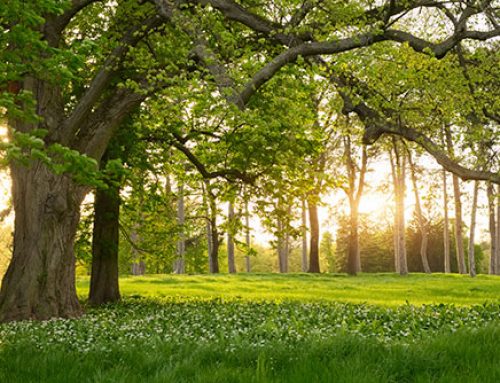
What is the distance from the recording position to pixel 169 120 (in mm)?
17500

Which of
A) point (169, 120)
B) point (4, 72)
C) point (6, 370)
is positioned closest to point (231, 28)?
point (169, 120)

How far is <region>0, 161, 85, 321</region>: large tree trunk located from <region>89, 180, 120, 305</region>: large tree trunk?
407cm

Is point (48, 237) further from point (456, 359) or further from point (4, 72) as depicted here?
point (456, 359)

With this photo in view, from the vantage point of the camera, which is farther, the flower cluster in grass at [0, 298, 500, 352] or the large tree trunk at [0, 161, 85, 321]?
the large tree trunk at [0, 161, 85, 321]

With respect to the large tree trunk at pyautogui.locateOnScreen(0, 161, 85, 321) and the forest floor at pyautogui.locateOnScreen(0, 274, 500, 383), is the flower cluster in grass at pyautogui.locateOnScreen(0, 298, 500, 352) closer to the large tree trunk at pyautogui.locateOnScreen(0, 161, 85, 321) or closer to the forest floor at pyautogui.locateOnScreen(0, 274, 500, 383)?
the forest floor at pyautogui.locateOnScreen(0, 274, 500, 383)

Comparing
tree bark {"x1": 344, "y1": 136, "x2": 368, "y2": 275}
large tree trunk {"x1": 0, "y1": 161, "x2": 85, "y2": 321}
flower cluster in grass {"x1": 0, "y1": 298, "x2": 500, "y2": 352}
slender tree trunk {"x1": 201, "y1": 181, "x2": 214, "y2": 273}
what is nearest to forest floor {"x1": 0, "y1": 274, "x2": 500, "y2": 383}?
flower cluster in grass {"x1": 0, "y1": 298, "x2": 500, "y2": 352}

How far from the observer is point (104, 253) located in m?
19.4

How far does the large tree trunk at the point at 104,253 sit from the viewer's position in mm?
19344

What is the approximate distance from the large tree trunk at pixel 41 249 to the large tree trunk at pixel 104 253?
407cm

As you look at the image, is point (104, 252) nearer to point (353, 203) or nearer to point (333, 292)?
point (333, 292)

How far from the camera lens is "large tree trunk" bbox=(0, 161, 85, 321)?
14203mm

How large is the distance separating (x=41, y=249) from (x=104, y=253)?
495 centimetres

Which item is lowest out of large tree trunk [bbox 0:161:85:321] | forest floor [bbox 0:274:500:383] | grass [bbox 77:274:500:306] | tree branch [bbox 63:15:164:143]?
grass [bbox 77:274:500:306]

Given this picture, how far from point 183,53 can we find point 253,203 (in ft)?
20.8
